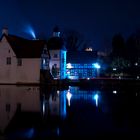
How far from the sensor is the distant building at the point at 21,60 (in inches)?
2061

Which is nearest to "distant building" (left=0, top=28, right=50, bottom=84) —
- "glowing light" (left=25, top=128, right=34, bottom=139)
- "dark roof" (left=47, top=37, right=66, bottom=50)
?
"dark roof" (left=47, top=37, right=66, bottom=50)

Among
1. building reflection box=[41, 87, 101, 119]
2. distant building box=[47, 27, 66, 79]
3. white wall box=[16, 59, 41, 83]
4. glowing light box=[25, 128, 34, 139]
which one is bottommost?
glowing light box=[25, 128, 34, 139]

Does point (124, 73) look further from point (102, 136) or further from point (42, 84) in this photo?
point (102, 136)

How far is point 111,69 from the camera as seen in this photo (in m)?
78.4

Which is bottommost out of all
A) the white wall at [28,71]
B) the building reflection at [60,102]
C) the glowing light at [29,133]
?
the glowing light at [29,133]

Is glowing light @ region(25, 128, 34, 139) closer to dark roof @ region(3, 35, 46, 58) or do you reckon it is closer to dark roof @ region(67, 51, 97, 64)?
dark roof @ region(3, 35, 46, 58)

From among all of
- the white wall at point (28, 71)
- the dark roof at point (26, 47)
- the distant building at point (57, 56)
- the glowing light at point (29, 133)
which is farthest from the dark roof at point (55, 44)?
the glowing light at point (29, 133)

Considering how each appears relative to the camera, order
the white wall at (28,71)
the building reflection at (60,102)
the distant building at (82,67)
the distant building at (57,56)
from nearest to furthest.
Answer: the building reflection at (60,102) → the white wall at (28,71) → the distant building at (57,56) → the distant building at (82,67)

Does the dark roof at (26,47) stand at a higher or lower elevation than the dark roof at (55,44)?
lower

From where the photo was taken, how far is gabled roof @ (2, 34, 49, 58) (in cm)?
5347

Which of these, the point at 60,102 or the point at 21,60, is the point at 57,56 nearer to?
the point at 21,60

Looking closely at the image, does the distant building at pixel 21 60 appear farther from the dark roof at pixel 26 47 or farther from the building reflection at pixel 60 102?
the building reflection at pixel 60 102

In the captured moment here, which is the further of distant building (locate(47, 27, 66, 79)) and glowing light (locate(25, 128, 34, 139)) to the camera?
distant building (locate(47, 27, 66, 79))

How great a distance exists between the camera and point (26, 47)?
55.7m
